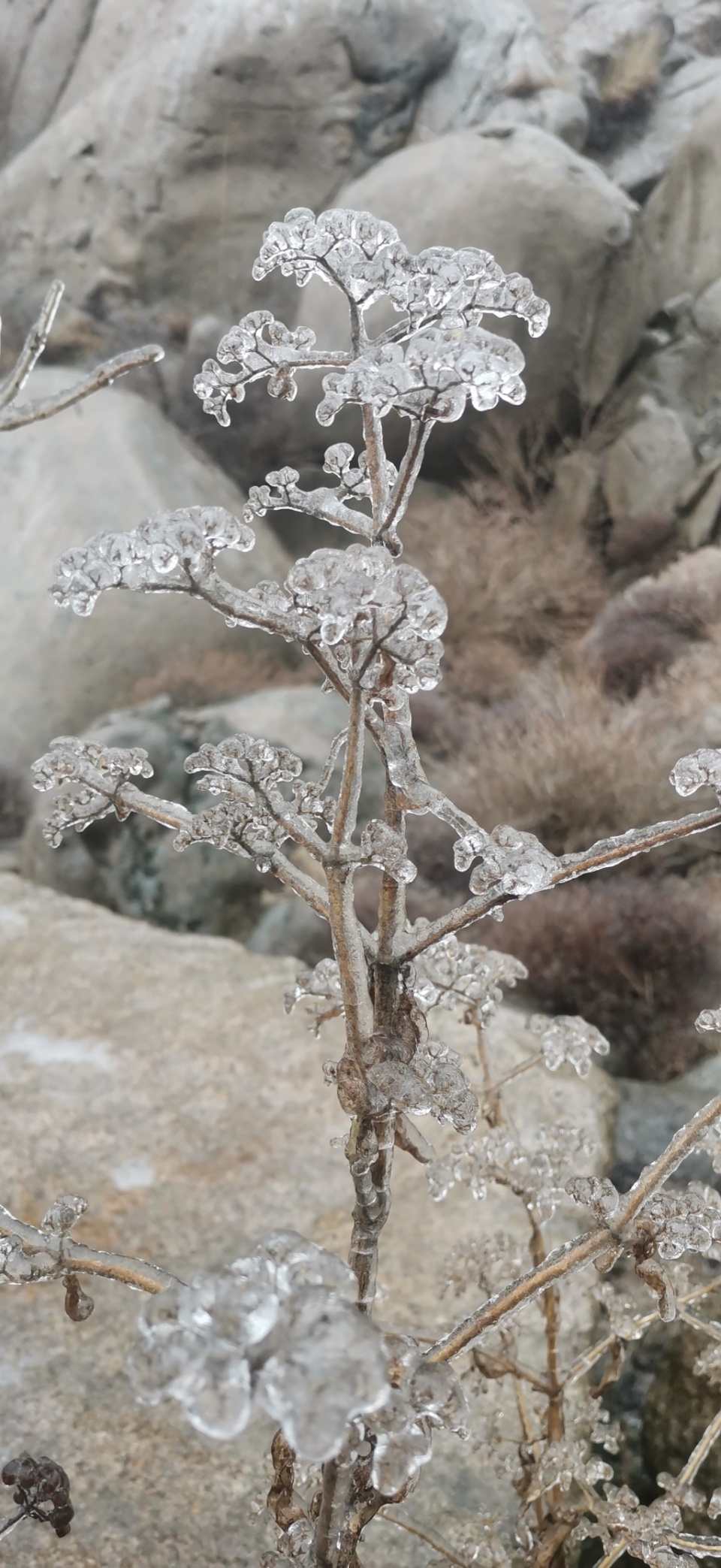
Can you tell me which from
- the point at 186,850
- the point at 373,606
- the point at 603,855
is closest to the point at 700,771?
the point at 603,855

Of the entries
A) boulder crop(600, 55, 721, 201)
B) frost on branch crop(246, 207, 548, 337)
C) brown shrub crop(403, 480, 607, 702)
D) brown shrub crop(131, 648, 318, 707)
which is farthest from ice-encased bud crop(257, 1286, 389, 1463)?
boulder crop(600, 55, 721, 201)

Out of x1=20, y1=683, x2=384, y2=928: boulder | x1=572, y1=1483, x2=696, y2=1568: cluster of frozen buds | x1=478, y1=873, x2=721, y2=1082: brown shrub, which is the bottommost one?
x1=20, y1=683, x2=384, y2=928: boulder

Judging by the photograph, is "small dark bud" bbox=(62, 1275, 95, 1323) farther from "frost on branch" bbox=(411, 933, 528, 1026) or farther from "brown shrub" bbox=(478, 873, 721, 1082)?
"brown shrub" bbox=(478, 873, 721, 1082)

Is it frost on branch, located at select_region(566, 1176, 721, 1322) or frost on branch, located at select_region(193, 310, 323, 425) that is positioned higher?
frost on branch, located at select_region(193, 310, 323, 425)

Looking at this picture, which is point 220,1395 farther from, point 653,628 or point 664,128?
point 664,128

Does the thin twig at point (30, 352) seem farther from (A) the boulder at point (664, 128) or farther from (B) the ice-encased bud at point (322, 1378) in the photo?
(A) the boulder at point (664, 128)

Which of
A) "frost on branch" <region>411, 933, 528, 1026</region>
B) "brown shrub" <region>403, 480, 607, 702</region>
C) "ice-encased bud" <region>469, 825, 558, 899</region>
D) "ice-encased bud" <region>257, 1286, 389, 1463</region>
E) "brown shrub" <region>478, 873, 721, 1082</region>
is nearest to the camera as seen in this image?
"ice-encased bud" <region>257, 1286, 389, 1463</region>
